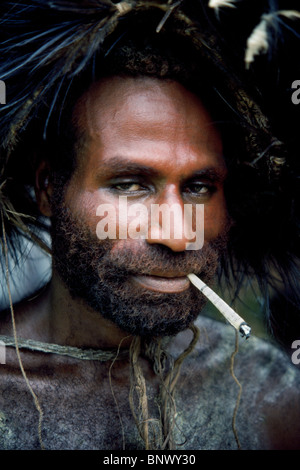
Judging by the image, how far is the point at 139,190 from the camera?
6.14ft

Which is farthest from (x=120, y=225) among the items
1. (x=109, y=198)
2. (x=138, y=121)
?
(x=138, y=121)

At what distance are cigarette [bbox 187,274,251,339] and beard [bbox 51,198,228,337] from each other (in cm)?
5

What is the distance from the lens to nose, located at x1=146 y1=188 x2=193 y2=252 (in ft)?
5.85

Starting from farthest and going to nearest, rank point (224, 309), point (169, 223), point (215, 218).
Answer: point (215, 218) < point (169, 223) < point (224, 309)

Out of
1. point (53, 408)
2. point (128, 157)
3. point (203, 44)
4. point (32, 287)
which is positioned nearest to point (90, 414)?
point (53, 408)

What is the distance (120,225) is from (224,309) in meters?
0.48

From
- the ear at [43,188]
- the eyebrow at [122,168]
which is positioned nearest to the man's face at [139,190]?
the eyebrow at [122,168]

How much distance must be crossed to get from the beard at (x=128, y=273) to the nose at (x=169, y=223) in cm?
4

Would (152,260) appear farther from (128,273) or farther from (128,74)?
(128,74)

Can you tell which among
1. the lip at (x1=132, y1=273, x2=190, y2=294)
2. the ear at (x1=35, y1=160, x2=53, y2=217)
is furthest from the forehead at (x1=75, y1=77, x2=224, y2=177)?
the lip at (x1=132, y1=273, x2=190, y2=294)

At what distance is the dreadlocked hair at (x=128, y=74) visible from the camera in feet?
5.57

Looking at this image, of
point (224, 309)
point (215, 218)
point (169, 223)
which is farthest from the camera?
point (215, 218)

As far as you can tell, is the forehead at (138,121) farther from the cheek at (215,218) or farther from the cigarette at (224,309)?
the cigarette at (224,309)

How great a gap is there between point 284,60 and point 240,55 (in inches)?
5.9
